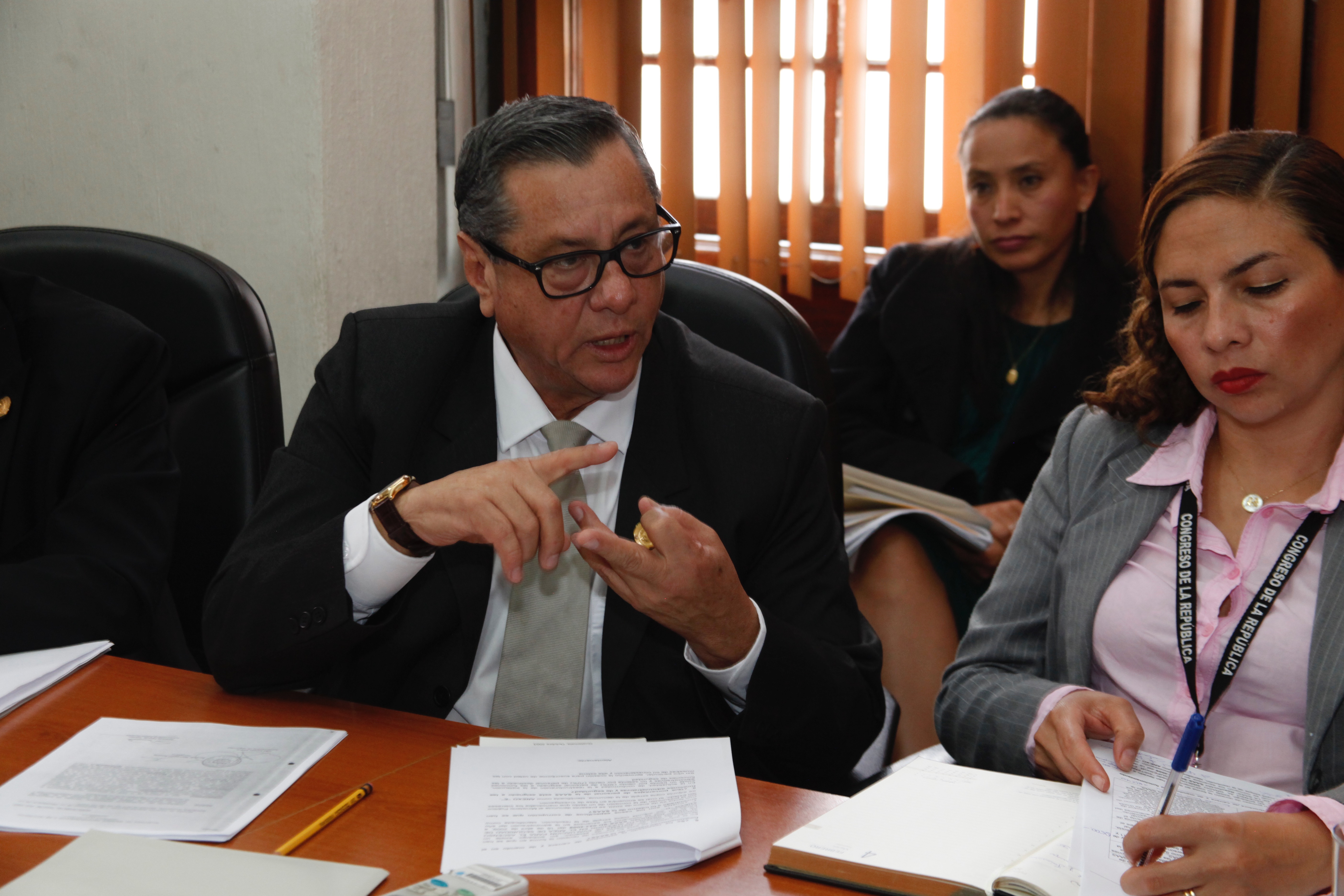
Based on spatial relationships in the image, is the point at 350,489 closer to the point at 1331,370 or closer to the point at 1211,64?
the point at 1331,370

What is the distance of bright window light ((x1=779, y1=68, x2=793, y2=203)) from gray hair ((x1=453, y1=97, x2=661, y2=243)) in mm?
1861

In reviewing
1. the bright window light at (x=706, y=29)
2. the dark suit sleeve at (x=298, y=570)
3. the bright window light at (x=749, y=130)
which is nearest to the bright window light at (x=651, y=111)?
the bright window light at (x=706, y=29)

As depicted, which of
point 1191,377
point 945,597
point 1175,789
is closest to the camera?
point 1175,789

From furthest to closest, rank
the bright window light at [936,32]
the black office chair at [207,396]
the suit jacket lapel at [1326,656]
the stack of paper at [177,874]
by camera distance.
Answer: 1. the bright window light at [936,32]
2. the black office chair at [207,396]
3. the suit jacket lapel at [1326,656]
4. the stack of paper at [177,874]

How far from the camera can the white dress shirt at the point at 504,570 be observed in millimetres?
1271

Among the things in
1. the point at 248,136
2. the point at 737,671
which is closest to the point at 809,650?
the point at 737,671

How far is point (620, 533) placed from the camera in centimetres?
141

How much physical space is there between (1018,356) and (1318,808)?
5.81 feet

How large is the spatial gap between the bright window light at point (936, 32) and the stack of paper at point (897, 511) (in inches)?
51.6

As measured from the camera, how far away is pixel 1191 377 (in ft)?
4.78

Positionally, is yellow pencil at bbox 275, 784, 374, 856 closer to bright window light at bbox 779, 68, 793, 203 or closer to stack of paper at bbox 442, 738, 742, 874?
stack of paper at bbox 442, 738, 742, 874

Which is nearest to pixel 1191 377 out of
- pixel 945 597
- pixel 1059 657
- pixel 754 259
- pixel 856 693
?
pixel 1059 657

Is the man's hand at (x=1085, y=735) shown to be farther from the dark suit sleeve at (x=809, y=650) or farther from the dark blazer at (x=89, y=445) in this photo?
the dark blazer at (x=89, y=445)

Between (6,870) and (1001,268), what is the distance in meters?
2.38
